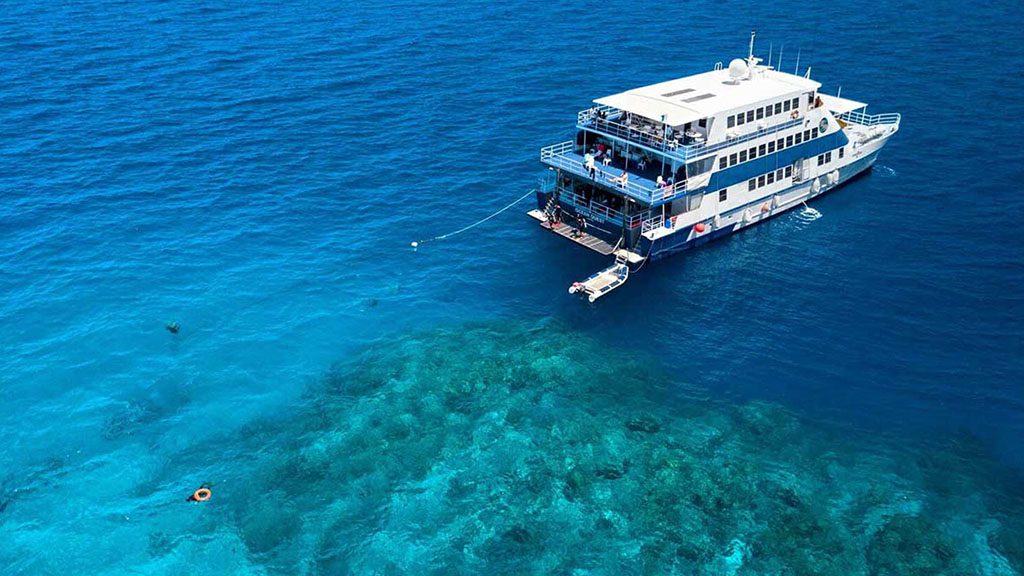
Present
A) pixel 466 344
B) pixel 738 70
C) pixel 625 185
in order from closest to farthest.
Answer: pixel 466 344 < pixel 625 185 < pixel 738 70

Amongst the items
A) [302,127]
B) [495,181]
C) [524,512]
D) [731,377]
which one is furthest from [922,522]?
[302,127]

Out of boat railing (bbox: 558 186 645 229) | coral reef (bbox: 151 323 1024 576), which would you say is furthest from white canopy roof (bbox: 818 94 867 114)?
coral reef (bbox: 151 323 1024 576)

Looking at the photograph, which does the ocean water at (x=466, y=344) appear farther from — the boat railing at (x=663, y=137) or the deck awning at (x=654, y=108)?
the deck awning at (x=654, y=108)

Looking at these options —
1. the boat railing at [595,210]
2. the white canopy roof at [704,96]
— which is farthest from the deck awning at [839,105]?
the boat railing at [595,210]

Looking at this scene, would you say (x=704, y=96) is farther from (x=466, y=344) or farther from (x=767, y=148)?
(x=466, y=344)

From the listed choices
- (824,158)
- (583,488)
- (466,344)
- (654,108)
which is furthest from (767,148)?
(583,488)

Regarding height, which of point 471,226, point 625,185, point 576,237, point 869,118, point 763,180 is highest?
point 869,118

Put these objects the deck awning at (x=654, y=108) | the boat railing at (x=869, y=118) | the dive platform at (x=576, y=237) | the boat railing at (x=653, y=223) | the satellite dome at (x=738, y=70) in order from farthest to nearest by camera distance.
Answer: the boat railing at (x=869, y=118)
the satellite dome at (x=738, y=70)
the dive platform at (x=576, y=237)
the boat railing at (x=653, y=223)
the deck awning at (x=654, y=108)
